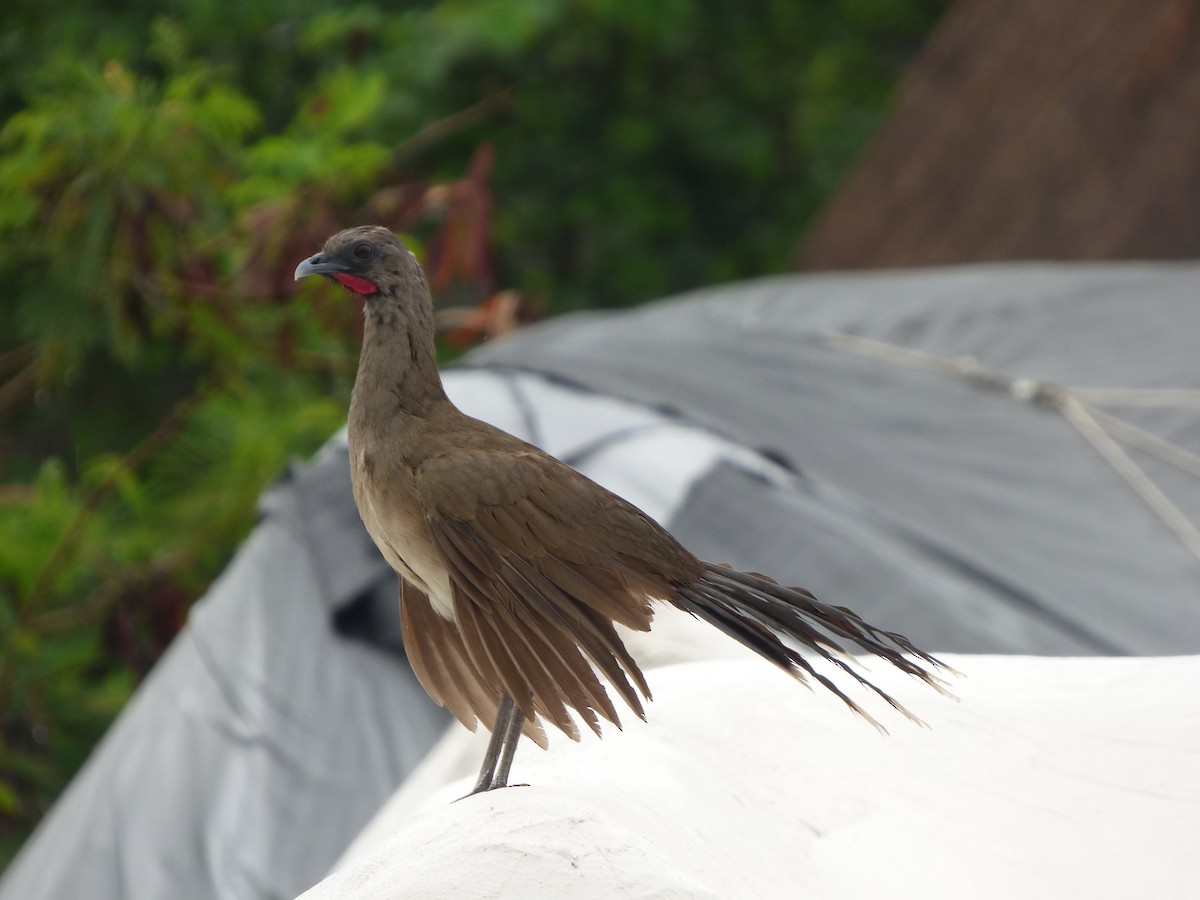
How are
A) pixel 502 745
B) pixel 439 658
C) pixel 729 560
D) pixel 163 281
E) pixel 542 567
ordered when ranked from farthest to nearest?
pixel 163 281
pixel 729 560
pixel 439 658
pixel 502 745
pixel 542 567

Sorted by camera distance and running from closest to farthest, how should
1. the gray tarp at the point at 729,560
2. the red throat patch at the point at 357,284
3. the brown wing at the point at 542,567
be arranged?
the brown wing at the point at 542,567, the red throat patch at the point at 357,284, the gray tarp at the point at 729,560

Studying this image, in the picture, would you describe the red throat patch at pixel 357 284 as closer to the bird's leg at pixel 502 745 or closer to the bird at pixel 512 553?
the bird at pixel 512 553

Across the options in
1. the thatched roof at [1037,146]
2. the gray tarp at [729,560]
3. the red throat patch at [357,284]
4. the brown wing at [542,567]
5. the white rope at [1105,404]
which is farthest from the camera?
the thatched roof at [1037,146]

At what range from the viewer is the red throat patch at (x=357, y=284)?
58.2 inches

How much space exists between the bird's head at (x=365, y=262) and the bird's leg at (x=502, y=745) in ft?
1.55

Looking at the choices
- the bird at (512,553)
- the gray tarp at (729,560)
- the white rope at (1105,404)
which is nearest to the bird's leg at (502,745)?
the bird at (512,553)

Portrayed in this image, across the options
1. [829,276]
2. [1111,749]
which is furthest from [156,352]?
[1111,749]

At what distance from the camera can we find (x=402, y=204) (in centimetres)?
394

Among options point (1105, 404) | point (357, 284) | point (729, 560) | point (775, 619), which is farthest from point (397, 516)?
point (1105, 404)

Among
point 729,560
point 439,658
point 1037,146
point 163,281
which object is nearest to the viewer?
point 439,658

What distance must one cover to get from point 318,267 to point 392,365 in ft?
0.43

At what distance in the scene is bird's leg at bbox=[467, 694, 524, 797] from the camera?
151cm

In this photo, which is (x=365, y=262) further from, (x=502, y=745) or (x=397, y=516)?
(x=502, y=745)

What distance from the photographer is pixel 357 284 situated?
4.87 ft
